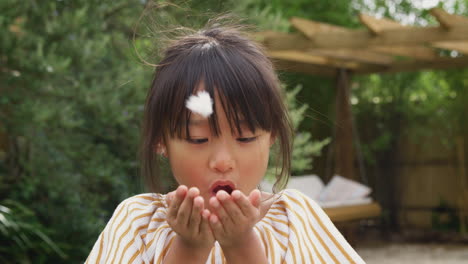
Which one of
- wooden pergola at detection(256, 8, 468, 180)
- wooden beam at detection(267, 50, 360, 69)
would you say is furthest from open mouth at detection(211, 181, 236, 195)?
wooden beam at detection(267, 50, 360, 69)

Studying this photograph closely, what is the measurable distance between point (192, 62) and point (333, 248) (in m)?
0.56

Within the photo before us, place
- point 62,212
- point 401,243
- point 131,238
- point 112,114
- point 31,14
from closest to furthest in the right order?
point 131,238 < point 112,114 < point 31,14 < point 62,212 < point 401,243

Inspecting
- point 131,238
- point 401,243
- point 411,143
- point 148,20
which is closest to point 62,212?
point 148,20

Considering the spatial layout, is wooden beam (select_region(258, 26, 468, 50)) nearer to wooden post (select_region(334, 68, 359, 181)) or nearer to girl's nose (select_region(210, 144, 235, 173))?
wooden post (select_region(334, 68, 359, 181))

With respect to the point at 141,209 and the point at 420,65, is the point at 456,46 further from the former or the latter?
the point at 141,209

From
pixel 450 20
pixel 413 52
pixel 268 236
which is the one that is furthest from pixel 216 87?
pixel 413 52

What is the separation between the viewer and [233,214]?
115 cm

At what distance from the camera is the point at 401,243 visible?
8734 millimetres

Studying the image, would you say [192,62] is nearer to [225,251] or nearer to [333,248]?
[225,251]

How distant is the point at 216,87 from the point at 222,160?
0.15 metres

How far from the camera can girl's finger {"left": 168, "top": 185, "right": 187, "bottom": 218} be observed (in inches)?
44.1

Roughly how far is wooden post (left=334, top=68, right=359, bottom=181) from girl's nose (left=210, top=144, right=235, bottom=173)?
659cm

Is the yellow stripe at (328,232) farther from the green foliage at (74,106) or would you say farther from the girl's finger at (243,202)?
the green foliage at (74,106)

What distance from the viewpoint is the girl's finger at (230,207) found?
3.70ft
